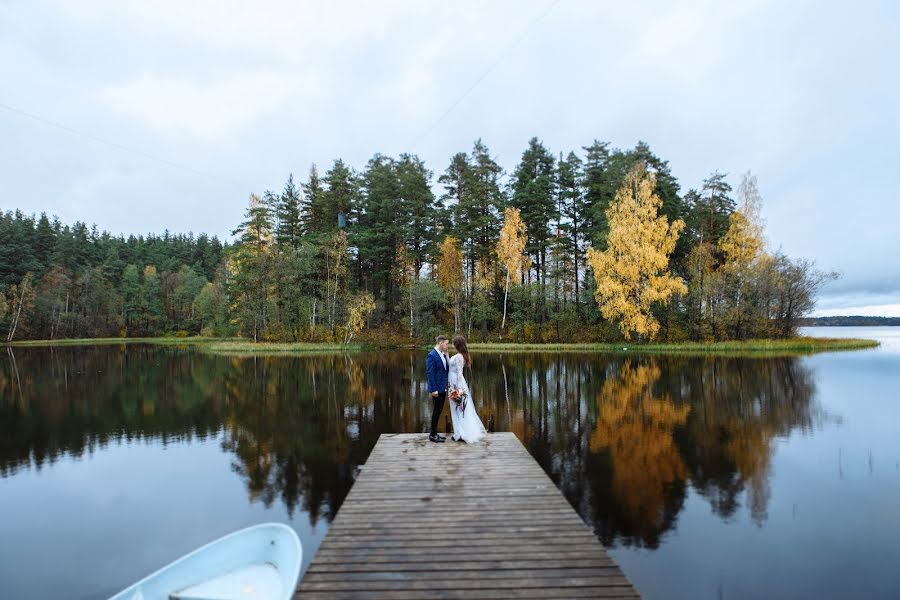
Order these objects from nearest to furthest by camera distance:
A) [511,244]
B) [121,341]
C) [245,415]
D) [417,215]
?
[245,415]
[511,244]
[417,215]
[121,341]

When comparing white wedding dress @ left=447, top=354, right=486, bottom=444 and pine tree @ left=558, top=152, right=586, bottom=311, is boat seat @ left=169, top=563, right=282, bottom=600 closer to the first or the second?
white wedding dress @ left=447, top=354, right=486, bottom=444

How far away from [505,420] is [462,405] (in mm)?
4276

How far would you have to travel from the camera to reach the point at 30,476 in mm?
9195

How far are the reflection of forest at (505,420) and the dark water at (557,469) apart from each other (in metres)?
0.07

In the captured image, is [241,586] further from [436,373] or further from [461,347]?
[461,347]

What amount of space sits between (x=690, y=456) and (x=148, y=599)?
9062 millimetres

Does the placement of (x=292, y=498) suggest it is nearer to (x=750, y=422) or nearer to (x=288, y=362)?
(x=750, y=422)

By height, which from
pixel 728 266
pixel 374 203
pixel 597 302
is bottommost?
pixel 597 302

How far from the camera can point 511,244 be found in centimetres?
3753

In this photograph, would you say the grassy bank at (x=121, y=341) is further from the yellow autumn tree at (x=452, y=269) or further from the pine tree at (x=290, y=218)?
the yellow autumn tree at (x=452, y=269)

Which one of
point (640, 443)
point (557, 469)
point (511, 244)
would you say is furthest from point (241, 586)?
point (511, 244)

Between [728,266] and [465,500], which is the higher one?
[728,266]

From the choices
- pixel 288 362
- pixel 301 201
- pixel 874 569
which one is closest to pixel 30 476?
pixel 874 569

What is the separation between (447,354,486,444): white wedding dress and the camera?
8.33m
